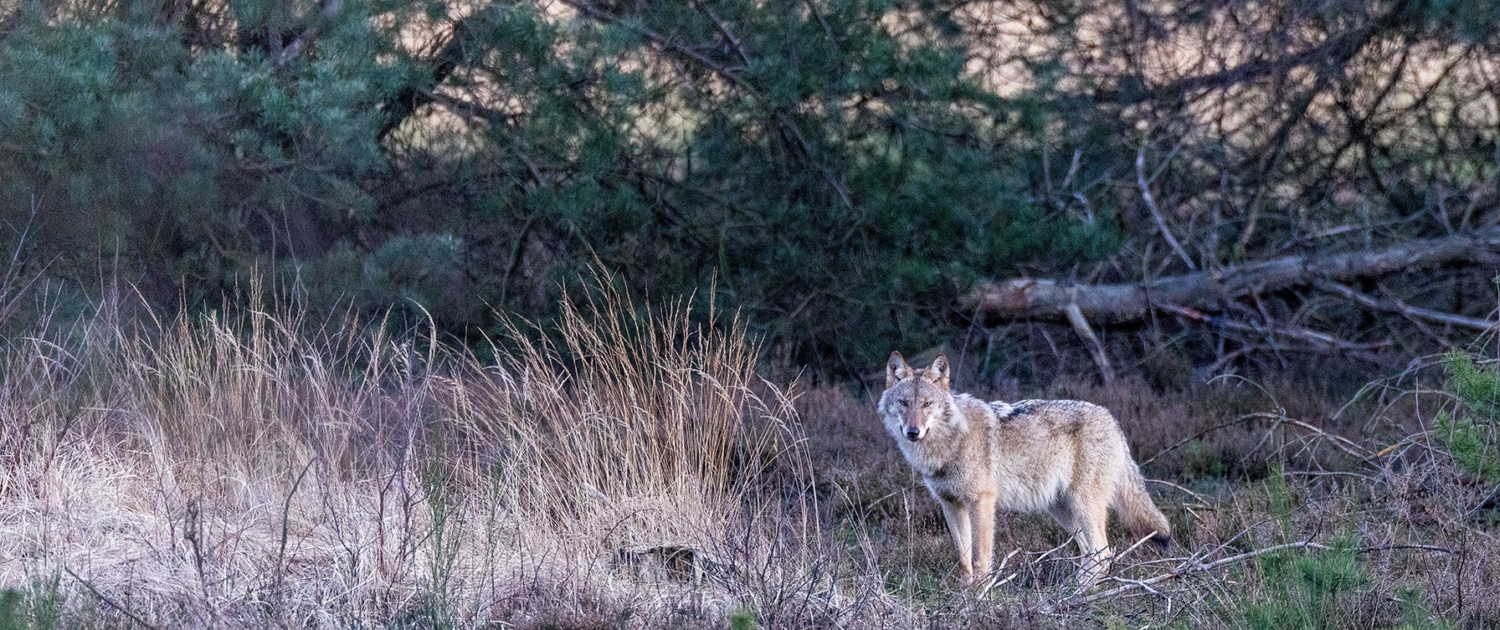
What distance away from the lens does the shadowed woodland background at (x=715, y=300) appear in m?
5.10

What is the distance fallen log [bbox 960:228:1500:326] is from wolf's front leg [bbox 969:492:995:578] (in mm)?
5362

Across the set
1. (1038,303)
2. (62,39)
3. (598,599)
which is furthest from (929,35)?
(598,599)

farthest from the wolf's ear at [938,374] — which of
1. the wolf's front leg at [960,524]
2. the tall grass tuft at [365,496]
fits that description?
the tall grass tuft at [365,496]

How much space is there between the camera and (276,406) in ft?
21.4

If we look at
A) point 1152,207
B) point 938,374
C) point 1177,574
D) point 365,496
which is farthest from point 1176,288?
point 365,496

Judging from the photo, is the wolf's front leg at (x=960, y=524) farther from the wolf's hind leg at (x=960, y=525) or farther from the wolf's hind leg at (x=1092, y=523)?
the wolf's hind leg at (x=1092, y=523)

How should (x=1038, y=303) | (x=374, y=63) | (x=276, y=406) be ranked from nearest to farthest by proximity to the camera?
(x=276, y=406), (x=374, y=63), (x=1038, y=303)

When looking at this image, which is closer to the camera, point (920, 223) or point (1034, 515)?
point (1034, 515)

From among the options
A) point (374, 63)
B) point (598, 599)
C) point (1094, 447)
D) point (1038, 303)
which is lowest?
point (598, 599)

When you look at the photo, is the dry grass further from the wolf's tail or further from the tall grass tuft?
the wolf's tail

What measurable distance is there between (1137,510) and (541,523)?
296 centimetres

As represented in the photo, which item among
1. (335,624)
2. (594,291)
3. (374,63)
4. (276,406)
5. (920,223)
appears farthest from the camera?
(920,223)

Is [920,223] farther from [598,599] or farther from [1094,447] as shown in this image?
[598,599]

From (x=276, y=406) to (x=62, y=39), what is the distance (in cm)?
320
